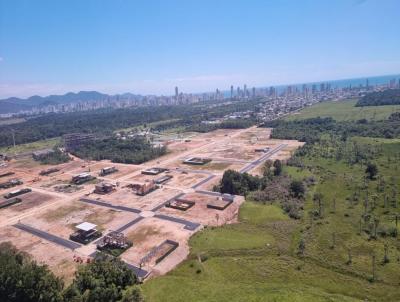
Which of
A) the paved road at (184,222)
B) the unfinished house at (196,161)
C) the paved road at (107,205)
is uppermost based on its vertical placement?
the unfinished house at (196,161)

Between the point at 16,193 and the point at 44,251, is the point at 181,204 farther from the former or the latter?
the point at 16,193

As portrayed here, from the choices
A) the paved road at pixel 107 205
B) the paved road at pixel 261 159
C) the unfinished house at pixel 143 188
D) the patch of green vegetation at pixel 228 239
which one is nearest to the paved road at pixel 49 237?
the paved road at pixel 107 205

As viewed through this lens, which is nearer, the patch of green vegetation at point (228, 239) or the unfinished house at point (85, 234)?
the patch of green vegetation at point (228, 239)

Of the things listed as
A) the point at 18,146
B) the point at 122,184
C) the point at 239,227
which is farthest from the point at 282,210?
the point at 18,146

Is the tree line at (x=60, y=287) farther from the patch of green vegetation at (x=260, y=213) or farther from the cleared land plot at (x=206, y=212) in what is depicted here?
the patch of green vegetation at (x=260, y=213)

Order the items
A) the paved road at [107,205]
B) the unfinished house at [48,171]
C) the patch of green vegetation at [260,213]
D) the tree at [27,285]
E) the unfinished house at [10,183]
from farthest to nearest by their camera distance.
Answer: the unfinished house at [48,171] < the unfinished house at [10,183] < the paved road at [107,205] < the patch of green vegetation at [260,213] < the tree at [27,285]

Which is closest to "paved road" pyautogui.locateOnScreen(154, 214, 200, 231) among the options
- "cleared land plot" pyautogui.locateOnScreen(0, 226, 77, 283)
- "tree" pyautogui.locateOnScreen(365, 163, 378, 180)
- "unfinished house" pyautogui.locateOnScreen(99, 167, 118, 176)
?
"cleared land plot" pyautogui.locateOnScreen(0, 226, 77, 283)

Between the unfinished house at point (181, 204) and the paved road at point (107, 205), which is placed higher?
the unfinished house at point (181, 204)
